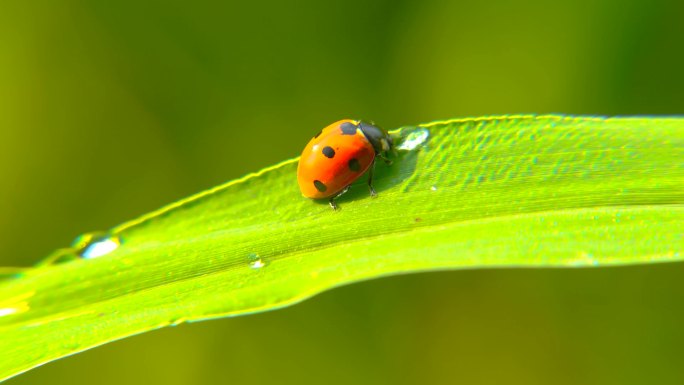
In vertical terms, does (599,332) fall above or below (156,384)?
below

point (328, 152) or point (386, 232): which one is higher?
point (328, 152)

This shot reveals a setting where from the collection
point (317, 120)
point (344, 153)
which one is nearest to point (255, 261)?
point (344, 153)

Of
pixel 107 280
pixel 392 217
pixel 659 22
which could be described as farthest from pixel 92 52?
pixel 659 22

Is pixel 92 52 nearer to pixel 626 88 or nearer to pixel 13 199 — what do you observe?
pixel 13 199

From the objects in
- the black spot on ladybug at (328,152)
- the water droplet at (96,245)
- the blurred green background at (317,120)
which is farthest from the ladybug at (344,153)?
the water droplet at (96,245)

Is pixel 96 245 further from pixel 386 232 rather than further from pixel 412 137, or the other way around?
pixel 412 137

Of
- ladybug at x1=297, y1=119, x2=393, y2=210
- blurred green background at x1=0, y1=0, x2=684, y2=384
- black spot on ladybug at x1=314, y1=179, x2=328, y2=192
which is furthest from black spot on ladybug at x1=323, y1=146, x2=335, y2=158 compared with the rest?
blurred green background at x1=0, y1=0, x2=684, y2=384

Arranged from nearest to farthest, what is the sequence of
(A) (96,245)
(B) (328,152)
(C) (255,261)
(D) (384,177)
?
(C) (255,261), (A) (96,245), (D) (384,177), (B) (328,152)
